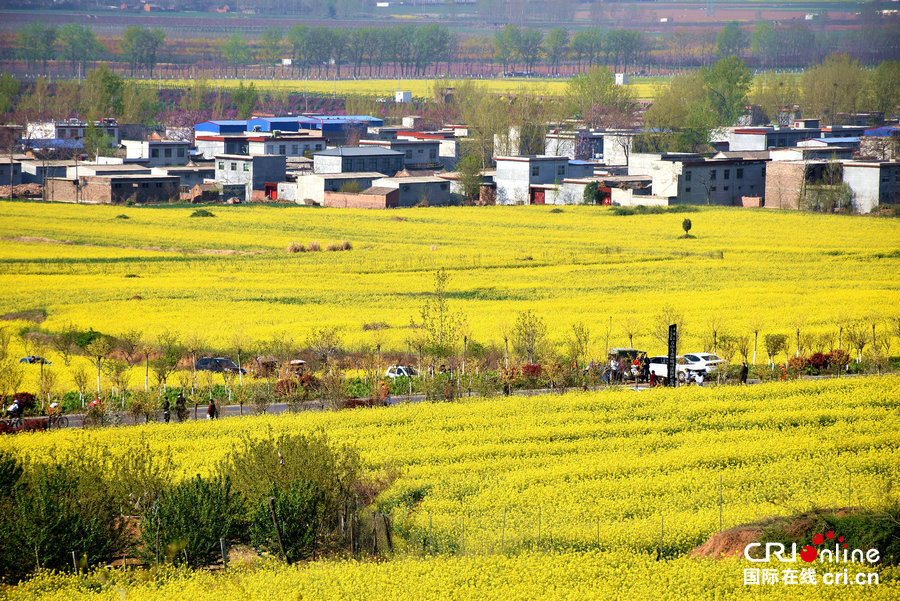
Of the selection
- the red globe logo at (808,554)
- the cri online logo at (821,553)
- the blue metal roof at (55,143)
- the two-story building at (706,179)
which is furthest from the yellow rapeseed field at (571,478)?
the blue metal roof at (55,143)

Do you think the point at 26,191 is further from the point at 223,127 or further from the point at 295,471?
the point at 295,471

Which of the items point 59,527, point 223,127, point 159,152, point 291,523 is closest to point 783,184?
point 159,152

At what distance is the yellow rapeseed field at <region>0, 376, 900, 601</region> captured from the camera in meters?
22.1

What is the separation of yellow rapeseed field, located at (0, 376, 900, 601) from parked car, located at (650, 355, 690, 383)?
101 inches

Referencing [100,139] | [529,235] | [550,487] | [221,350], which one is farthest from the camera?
[100,139]

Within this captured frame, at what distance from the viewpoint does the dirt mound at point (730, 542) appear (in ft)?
76.6

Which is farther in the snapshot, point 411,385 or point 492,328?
point 492,328

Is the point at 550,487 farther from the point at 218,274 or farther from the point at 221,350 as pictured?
the point at 218,274

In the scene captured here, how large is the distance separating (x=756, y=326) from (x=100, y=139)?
312 ft

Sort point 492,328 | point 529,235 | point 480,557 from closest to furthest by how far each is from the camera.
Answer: point 480,557 < point 492,328 < point 529,235

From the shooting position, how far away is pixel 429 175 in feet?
367

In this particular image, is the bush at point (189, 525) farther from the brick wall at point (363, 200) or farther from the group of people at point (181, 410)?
the brick wall at point (363, 200)

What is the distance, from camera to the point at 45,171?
4112 inches

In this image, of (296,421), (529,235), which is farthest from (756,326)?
(529,235)
